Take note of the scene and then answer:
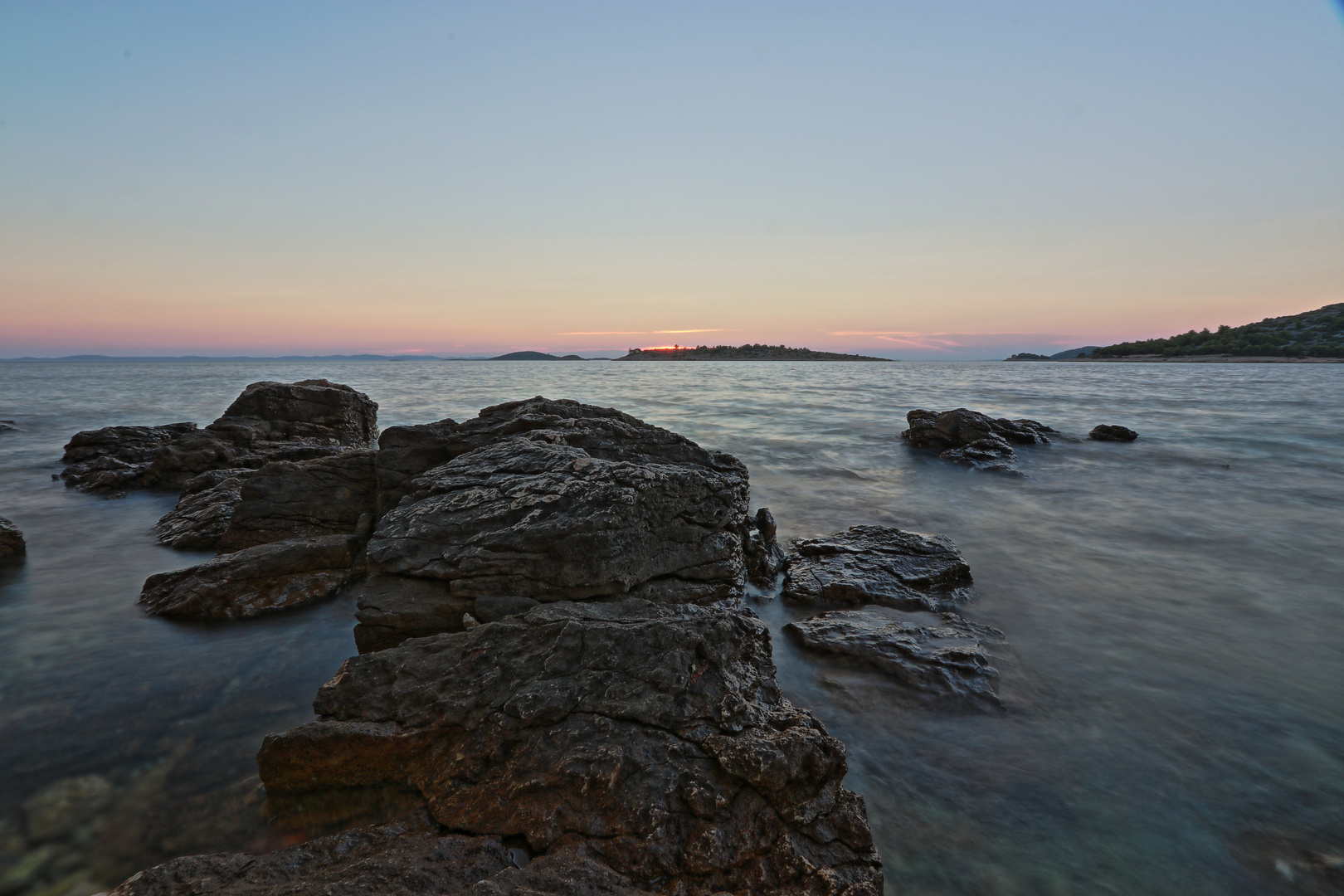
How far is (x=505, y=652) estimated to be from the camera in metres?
3.37

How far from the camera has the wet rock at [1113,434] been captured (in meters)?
17.9

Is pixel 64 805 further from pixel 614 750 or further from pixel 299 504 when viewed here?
pixel 299 504

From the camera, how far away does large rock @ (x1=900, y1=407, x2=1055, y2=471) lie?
14.6 metres

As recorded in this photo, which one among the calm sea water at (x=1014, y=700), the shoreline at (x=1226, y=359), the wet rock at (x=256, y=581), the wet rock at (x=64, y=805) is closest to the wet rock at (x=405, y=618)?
the calm sea water at (x=1014, y=700)

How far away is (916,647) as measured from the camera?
5.03 meters

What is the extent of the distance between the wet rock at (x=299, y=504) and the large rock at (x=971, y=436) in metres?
12.9

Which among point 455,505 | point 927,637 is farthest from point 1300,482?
point 455,505

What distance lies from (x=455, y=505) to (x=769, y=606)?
3246mm

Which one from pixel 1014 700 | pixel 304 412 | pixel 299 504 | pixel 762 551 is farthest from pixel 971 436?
pixel 304 412

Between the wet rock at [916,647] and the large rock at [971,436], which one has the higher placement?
the large rock at [971,436]

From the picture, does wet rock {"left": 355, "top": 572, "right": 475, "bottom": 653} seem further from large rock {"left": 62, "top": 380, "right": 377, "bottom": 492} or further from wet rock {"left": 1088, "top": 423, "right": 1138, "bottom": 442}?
wet rock {"left": 1088, "top": 423, "right": 1138, "bottom": 442}

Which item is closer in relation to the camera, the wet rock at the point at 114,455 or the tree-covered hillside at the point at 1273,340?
the wet rock at the point at 114,455

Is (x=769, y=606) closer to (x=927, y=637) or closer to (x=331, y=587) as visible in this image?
(x=927, y=637)

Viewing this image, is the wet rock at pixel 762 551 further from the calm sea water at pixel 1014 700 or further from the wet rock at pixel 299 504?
the wet rock at pixel 299 504
